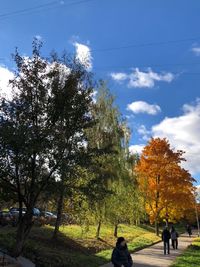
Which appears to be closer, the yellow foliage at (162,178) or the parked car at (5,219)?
the parked car at (5,219)

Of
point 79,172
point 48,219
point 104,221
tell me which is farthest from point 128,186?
point 79,172

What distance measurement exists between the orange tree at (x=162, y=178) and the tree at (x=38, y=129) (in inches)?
921

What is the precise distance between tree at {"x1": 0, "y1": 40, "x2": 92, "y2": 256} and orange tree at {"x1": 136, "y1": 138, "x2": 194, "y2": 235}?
23404mm

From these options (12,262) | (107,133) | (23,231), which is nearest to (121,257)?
(12,262)

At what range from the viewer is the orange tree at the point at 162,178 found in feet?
126

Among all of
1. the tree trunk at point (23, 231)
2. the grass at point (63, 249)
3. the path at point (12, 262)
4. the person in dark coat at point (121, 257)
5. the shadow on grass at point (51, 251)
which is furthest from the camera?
the grass at point (63, 249)

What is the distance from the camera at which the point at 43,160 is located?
14.0m

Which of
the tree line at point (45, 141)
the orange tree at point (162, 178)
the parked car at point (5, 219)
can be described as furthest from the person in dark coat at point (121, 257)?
the orange tree at point (162, 178)

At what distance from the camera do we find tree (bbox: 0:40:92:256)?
1328 cm

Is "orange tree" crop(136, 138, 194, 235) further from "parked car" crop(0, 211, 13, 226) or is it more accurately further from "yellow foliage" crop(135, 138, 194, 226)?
"parked car" crop(0, 211, 13, 226)

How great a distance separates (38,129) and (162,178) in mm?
26846

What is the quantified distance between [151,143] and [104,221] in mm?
15432

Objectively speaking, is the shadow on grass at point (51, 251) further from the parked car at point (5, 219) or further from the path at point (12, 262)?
the parked car at point (5, 219)

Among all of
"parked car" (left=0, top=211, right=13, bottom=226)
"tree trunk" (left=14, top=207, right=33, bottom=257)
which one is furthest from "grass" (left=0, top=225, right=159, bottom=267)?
"parked car" (left=0, top=211, right=13, bottom=226)
